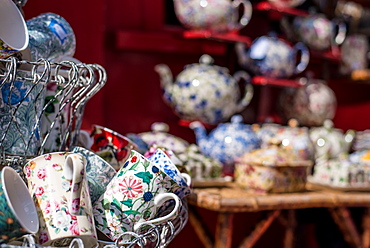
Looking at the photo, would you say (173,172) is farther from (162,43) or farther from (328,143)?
(328,143)

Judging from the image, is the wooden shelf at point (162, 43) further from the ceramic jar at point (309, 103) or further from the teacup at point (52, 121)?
the teacup at point (52, 121)

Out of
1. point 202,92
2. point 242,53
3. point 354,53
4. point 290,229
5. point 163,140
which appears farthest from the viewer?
point 354,53

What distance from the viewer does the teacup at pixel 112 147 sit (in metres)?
0.84

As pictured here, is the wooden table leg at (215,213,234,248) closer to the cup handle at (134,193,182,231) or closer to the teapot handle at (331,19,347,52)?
the cup handle at (134,193,182,231)

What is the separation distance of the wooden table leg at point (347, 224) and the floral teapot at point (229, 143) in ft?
0.95

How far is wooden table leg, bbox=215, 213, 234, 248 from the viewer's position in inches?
46.1

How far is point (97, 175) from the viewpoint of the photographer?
27.4 inches

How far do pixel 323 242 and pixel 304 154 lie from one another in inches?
17.4

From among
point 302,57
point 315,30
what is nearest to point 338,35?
point 315,30

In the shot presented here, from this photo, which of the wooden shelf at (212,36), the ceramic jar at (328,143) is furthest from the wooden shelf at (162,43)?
the ceramic jar at (328,143)

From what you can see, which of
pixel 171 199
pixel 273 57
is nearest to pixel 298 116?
pixel 273 57

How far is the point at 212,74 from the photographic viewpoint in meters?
1.47

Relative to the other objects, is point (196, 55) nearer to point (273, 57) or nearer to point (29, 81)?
point (273, 57)

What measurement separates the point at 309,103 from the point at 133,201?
131cm
